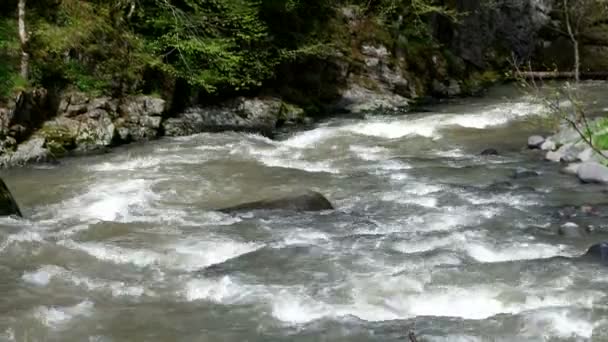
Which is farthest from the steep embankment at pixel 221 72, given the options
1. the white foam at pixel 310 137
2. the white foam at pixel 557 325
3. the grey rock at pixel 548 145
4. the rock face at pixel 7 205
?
the white foam at pixel 557 325

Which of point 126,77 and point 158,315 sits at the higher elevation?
point 126,77

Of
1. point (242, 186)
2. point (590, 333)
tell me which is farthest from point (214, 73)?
point (590, 333)

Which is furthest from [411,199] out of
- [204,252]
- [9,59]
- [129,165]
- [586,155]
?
[9,59]

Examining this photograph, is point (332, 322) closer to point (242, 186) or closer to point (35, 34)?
point (242, 186)

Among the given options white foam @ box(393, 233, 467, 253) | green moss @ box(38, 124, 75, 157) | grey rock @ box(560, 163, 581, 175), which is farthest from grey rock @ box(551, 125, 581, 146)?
green moss @ box(38, 124, 75, 157)

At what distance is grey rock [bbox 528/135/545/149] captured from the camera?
15.9m

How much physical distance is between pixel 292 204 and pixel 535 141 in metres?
7.36

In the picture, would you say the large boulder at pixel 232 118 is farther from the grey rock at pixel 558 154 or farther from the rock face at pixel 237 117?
the grey rock at pixel 558 154

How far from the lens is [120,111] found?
17438 millimetres

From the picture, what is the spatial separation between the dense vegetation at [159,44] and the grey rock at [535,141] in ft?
24.8

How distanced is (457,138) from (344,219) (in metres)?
7.62

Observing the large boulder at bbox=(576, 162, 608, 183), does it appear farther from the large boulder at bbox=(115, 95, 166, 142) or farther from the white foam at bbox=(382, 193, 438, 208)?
the large boulder at bbox=(115, 95, 166, 142)

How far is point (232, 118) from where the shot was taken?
778 inches

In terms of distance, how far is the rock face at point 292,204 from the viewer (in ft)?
36.2
